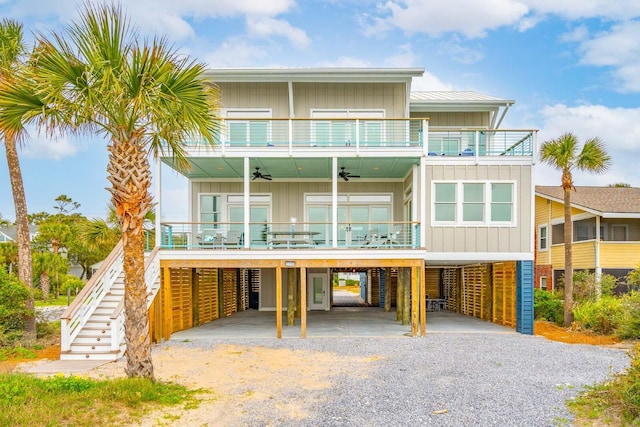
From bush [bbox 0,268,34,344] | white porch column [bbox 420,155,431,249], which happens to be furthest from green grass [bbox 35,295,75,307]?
white porch column [bbox 420,155,431,249]

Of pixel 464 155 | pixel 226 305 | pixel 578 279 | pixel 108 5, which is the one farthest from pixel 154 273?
pixel 578 279

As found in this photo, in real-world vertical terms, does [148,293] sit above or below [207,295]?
above

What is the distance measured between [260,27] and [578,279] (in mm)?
17477

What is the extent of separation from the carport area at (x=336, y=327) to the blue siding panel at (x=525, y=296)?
0.49m

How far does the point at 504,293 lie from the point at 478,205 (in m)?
3.66

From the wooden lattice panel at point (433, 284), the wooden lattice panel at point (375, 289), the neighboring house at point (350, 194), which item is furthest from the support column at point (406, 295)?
the wooden lattice panel at point (433, 284)

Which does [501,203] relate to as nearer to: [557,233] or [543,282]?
[557,233]

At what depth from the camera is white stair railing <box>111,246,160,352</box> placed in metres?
10.8

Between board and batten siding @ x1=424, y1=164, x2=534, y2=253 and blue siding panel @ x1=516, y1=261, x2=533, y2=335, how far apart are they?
575mm

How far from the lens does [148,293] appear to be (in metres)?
13.0

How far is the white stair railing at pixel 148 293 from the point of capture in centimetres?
1084

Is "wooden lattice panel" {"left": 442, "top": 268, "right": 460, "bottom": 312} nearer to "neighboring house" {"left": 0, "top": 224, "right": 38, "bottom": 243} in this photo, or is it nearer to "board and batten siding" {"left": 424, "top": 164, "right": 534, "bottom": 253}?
"board and batten siding" {"left": 424, "top": 164, "right": 534, "bottom": 253}

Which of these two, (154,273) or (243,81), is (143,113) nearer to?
(154,273)

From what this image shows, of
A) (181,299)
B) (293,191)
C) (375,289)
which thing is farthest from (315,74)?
(375,289)
